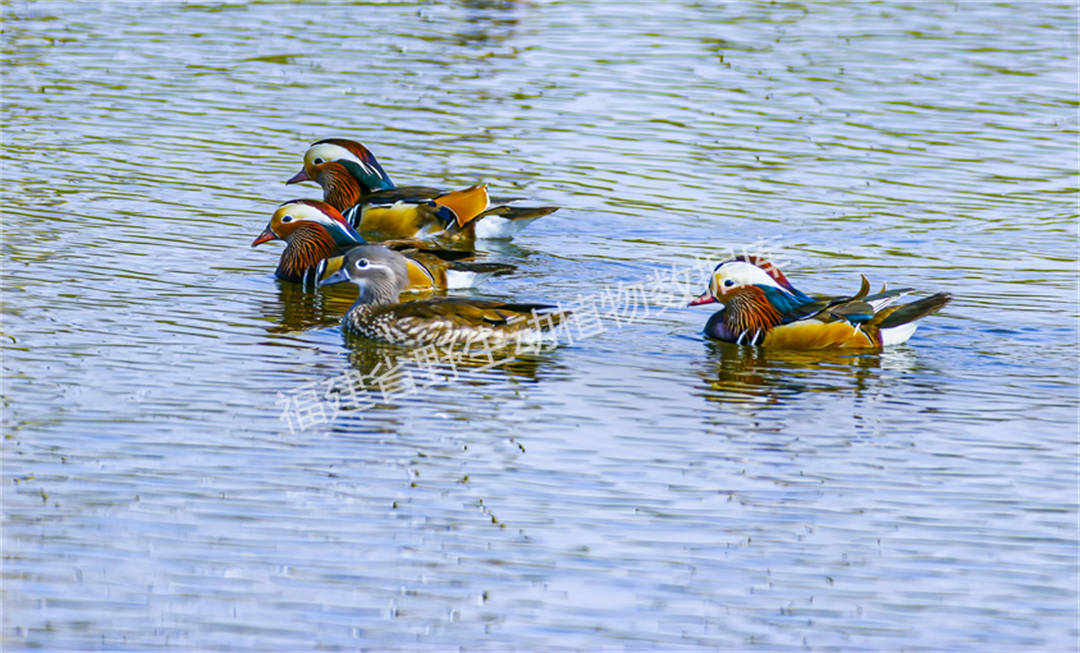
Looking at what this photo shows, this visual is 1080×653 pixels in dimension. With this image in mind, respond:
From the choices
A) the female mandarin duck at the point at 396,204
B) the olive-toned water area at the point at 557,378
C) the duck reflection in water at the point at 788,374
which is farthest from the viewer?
the female mandarin duck at the point at 396,204

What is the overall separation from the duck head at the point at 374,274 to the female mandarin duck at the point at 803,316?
8.24 feet

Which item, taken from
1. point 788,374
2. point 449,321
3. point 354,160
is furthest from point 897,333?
point 354,160

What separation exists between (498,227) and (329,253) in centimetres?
218

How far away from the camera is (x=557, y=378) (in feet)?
39.0

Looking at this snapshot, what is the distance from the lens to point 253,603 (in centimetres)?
784

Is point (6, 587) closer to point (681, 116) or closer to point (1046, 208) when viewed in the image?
point (1046, 208)

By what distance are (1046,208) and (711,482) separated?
9544 millimetres

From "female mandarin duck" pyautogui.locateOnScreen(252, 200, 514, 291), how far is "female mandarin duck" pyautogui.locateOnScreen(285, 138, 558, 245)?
1206 millimetres

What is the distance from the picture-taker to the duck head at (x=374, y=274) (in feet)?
44.0

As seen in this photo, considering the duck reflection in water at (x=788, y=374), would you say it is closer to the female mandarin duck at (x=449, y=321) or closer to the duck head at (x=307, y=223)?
the female mandarin duck at (x=449, y=321)

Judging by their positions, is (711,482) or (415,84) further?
(415,84)

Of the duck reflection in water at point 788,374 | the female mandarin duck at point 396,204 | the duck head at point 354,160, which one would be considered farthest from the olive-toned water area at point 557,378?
the duck head at point 354,160

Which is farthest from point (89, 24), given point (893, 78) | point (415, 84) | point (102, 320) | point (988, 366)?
point (988, 366)

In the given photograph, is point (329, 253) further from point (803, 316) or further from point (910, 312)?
point (910, 312)
